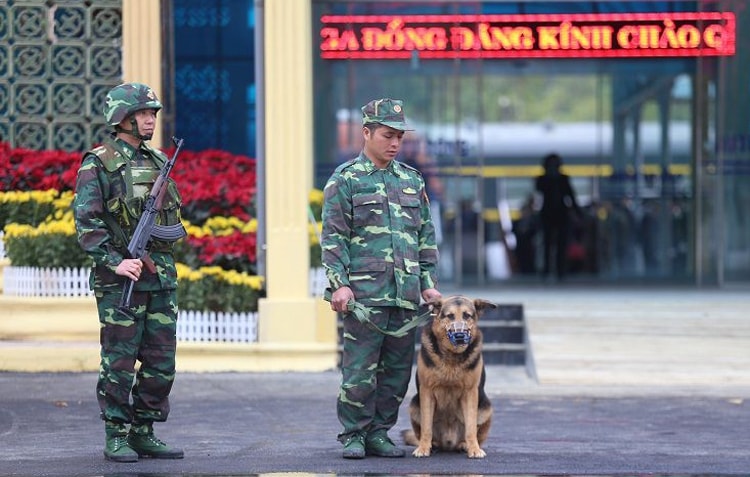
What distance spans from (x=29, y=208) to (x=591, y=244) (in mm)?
8392

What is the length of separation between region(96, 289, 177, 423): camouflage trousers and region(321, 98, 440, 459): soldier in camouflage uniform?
0.95 metres

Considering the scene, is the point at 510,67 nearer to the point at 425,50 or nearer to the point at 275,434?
the point at 425,50

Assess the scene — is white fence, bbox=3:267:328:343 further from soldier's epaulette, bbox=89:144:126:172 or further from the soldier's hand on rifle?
the soldier's hand on rifle

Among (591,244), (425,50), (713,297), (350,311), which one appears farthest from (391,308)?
(591,244)

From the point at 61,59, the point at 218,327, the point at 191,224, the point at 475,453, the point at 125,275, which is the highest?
the point at 61,59

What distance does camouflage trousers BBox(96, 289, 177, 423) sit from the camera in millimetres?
8039

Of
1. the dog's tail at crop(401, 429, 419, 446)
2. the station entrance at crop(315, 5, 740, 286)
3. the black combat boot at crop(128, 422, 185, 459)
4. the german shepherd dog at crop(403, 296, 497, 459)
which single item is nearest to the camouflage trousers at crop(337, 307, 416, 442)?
the german shepherd dog at crop(403, 296, 497, 459)

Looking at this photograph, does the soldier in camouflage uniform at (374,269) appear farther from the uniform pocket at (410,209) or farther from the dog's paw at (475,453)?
the dog's paw at (475,453)

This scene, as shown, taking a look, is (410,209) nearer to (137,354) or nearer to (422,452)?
(422,452)

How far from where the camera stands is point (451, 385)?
8328mm

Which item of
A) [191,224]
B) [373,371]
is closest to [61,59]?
[191,224]

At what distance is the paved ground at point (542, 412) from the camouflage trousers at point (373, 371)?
0.83 ft

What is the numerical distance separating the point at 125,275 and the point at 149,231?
275 millimetres

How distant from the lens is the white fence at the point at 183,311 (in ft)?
42.5
